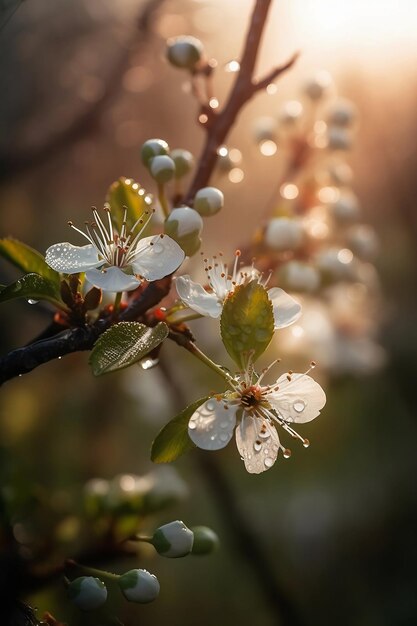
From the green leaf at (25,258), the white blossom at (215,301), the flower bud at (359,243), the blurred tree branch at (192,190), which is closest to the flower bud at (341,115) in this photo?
the flower bud at (359,243)

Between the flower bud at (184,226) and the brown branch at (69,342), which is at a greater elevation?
the flower bud at (184,226)

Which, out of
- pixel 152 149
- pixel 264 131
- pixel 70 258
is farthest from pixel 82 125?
pixel 70 258

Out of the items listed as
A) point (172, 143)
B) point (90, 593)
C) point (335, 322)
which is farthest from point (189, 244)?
point (172, 143)

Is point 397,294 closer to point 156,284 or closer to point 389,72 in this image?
point 389,72

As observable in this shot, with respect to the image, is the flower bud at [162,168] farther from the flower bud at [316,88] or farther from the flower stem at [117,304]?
the flower bud at [316,88]

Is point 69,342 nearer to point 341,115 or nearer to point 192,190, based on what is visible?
point 192,190

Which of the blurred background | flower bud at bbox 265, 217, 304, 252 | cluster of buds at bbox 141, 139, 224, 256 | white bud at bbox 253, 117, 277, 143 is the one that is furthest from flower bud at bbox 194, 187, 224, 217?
the blurred background

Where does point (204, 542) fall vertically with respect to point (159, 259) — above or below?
below
